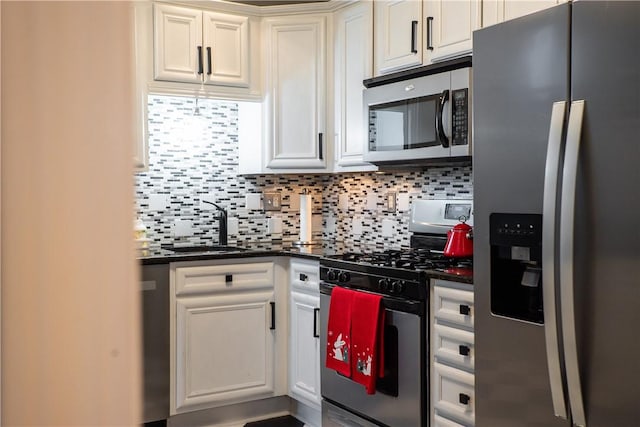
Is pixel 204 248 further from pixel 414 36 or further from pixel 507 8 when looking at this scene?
pixel 507 8

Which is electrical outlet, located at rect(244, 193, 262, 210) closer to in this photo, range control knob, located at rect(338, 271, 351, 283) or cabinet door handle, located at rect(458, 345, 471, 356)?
range control knob, located at rect(338, 271, 351, 283)

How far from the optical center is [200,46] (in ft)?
11.6

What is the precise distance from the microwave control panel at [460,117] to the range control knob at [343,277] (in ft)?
2.43

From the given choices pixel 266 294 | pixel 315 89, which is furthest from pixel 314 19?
pixel 266 294

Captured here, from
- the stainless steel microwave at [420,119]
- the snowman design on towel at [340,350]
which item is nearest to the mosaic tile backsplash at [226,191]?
the stainless steel microwave at [420,119]

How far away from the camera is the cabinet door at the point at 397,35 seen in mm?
3020

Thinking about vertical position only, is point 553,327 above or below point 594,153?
below

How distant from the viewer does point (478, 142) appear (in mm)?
2152

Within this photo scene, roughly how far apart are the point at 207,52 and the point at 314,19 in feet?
2.07

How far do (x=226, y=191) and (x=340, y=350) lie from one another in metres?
1.48

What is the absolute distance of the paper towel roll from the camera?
388 centimetres

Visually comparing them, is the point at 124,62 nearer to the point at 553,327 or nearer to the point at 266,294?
the point at 553,327

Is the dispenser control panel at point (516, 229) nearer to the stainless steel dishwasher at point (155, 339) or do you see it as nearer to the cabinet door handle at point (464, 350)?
the cabinet door handle at point (464, 350)

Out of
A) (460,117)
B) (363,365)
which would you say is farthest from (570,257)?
(363,365)
